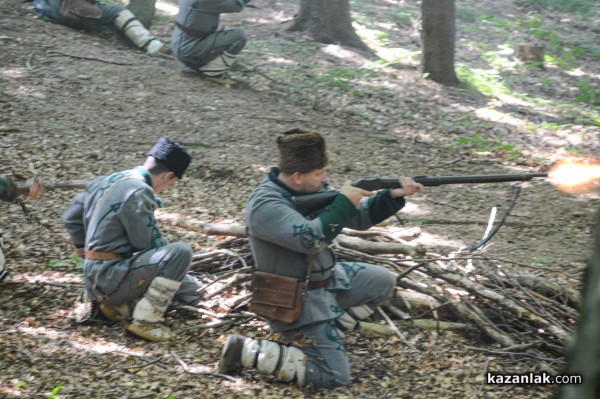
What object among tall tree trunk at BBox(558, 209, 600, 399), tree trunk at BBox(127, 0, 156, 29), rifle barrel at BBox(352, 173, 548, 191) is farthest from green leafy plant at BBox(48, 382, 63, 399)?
tree trunk at BBox(127, 0, 156, 29)

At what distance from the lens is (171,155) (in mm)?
5531

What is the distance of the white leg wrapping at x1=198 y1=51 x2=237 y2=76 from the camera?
39.4ft

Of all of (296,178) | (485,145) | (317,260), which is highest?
(296,178)

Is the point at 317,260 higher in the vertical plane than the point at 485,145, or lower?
higher

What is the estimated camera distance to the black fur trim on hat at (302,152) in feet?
16.1

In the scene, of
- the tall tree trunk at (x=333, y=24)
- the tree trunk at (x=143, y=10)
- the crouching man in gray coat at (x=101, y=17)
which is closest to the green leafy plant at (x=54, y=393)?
the crouching man in gray coat at (x=101, y=17)

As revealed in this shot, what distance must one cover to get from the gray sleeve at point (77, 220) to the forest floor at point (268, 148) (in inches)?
21.3

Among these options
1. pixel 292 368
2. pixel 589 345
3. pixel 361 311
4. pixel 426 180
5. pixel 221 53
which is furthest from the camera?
pixel 221 53

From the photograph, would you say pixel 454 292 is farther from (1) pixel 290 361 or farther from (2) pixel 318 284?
(1) pixel 290 361

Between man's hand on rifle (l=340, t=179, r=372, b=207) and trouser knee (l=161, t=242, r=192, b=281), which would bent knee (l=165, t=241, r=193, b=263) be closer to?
Answer: trouser knee (l=161, t=242, r=192, b=281)

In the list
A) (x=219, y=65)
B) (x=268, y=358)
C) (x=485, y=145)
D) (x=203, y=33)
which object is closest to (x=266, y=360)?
(x=268, y=358)

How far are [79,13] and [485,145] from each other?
7.34 m

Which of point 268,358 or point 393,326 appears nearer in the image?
point 268,358

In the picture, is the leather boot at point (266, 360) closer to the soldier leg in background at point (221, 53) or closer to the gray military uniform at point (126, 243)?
the gray military uniform at point (126, 243)
